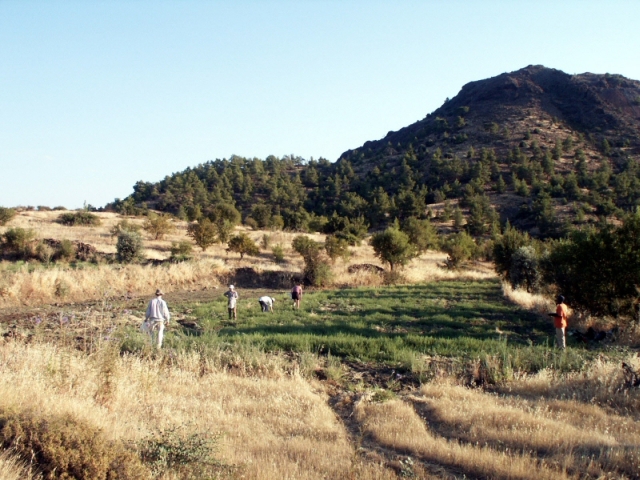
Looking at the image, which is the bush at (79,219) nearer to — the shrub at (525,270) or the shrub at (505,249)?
the shrub at (505,249)

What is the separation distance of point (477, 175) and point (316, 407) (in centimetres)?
7835

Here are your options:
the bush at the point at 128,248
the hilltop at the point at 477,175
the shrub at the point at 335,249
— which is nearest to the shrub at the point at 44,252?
the bush at the point at 128,248

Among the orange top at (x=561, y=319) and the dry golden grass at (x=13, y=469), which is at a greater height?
the dry golden grass at (x=13, y=469)

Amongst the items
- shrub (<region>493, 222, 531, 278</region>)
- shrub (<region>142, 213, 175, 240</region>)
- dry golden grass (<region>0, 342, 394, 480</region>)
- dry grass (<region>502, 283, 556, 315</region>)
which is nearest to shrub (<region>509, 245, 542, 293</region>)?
shrub (<region>493, 222, 531, 278</region>)

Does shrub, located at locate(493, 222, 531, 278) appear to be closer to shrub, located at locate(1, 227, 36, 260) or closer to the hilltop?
the hilltop

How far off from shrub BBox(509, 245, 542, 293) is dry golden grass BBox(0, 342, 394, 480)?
22.7 meters

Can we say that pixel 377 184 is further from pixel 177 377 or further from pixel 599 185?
pixel 177 377

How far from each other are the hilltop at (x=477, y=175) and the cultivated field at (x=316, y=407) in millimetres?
45410

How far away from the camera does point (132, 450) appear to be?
168 inches

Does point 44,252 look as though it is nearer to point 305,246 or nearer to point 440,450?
point 305,246

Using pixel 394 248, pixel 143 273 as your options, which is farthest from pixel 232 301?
pixel 394 248

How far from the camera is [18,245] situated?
97.3ft

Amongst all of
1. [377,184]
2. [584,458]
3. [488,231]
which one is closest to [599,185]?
[488,231]

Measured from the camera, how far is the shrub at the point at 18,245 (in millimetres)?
29594
